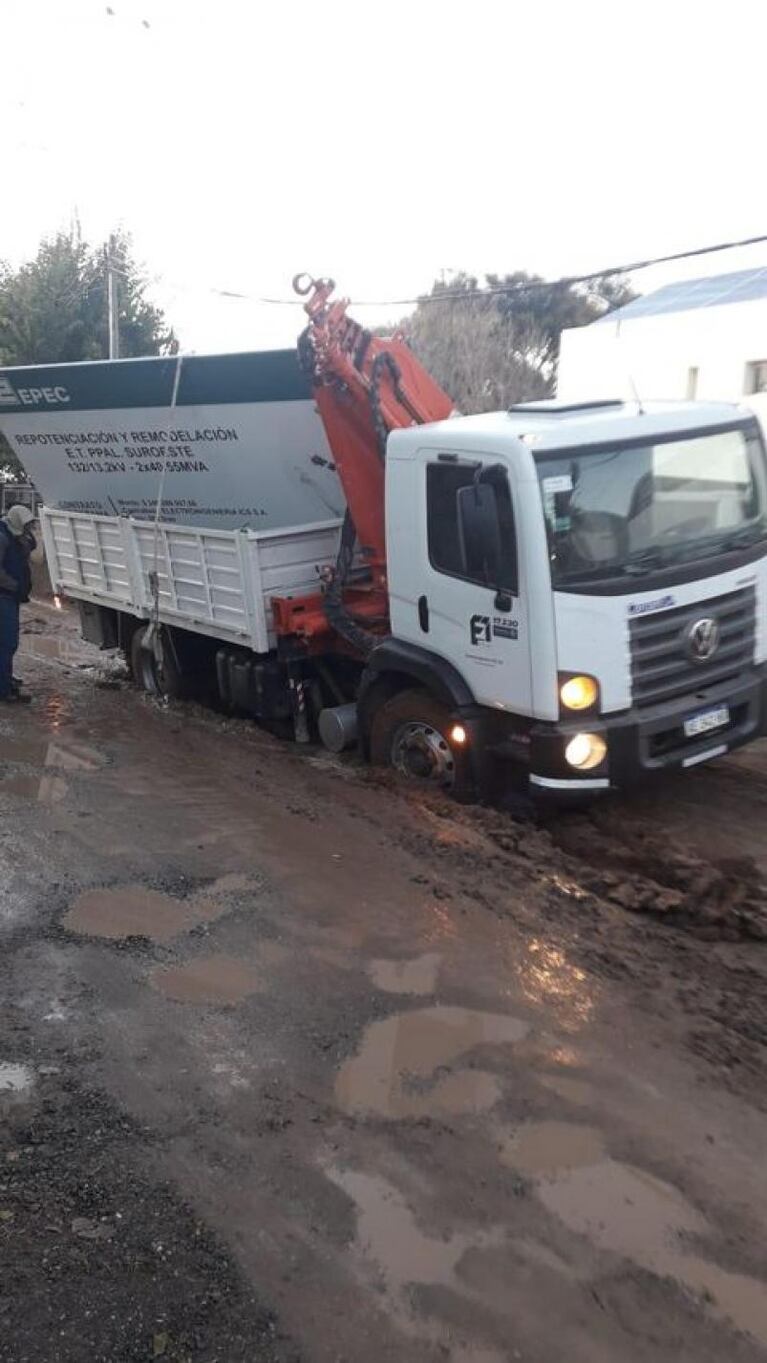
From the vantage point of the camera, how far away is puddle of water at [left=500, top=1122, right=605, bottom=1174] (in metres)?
3.20

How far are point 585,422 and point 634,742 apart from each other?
1.67m

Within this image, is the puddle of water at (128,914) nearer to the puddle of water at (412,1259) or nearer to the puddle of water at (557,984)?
the puddle of water at (557,984)

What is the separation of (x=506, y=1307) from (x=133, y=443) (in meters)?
7.71

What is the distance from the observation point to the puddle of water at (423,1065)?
11.5ft

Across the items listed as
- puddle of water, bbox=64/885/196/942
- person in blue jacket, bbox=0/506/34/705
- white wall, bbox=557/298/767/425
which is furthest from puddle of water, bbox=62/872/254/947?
white wall, bbox=557/298/767/425

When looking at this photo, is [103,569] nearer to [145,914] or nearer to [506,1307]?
[145,914]

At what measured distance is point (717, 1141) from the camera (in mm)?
3279

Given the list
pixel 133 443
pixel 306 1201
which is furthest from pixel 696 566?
pixel 133 443

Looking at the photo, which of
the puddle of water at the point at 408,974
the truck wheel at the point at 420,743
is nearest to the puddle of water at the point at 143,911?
the puddle of water at the point at 408,974

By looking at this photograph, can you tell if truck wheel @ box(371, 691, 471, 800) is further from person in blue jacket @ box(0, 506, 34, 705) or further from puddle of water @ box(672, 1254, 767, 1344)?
person in blue jacket @ box(0, 506, 34, 705)

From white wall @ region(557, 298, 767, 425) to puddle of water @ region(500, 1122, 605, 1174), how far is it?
1528 centimetres

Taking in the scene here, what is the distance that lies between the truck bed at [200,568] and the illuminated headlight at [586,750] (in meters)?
2.99

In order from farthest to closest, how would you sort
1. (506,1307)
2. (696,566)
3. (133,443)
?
(133,443) → (696,566) → (506,1307)

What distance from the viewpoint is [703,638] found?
5.49 m
